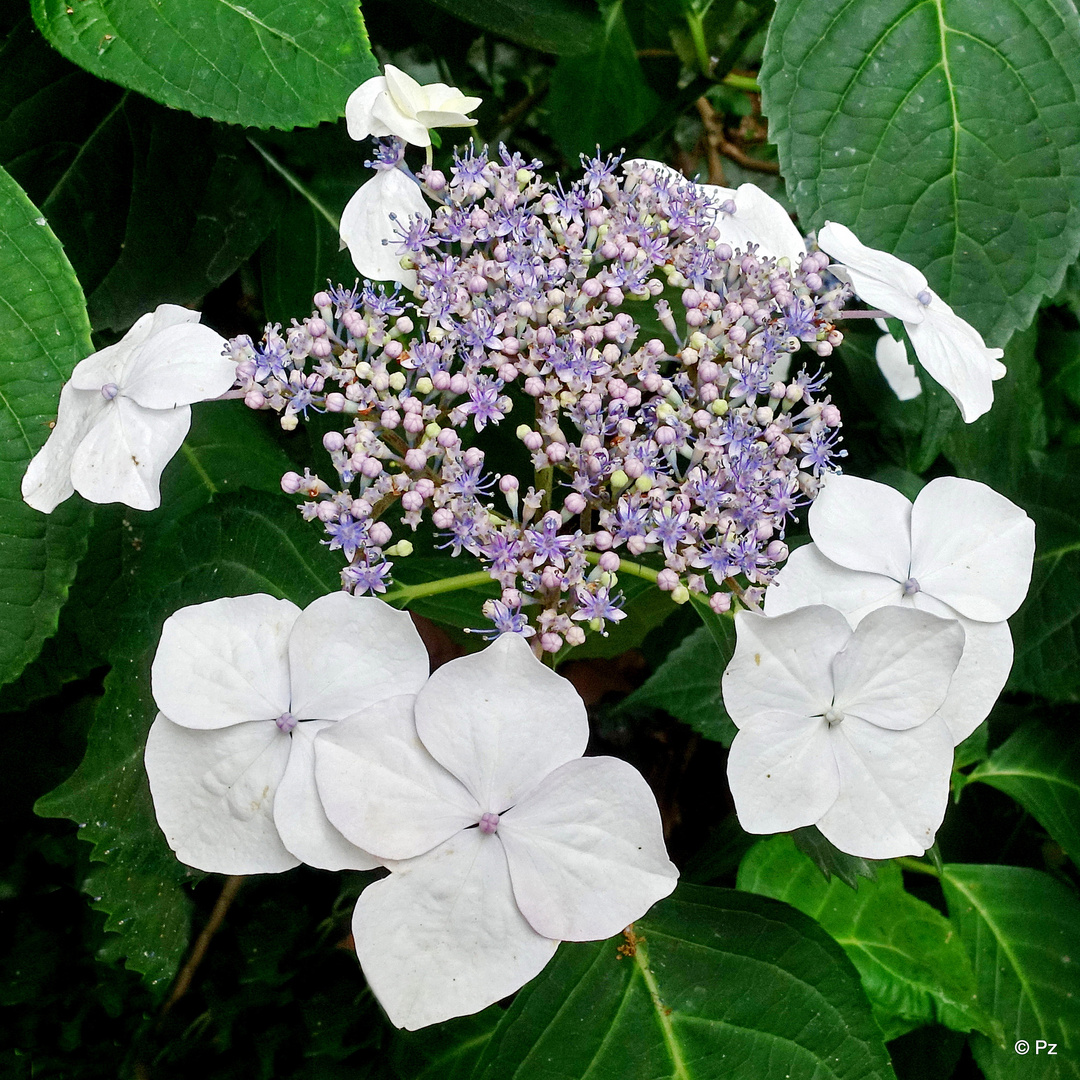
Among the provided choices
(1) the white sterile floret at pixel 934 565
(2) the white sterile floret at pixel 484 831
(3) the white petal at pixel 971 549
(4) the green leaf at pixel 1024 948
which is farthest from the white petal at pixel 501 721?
(4) the green leaf at pixel 1024 948

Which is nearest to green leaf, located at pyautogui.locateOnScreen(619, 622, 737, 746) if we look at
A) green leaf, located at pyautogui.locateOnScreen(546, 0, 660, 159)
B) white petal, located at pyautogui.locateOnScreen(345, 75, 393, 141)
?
white petal, located at pyautogui.locateOnScreen(345, 75, 393, 141)

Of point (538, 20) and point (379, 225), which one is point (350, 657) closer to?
point (379, 225)

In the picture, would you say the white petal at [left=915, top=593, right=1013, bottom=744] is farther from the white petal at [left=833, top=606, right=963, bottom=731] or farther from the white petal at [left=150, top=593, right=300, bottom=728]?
the white petal at [left=150, top=593, right=300, bottom=728]

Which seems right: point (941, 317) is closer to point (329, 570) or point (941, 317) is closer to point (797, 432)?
point (797, 432)

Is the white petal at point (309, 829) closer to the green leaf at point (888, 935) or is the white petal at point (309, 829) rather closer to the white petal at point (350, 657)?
the white petal at point (350, 657)

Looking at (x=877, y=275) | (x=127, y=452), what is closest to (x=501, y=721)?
(x=127, y=452)

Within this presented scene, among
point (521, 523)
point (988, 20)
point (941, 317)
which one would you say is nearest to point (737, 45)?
point (988, 20)
